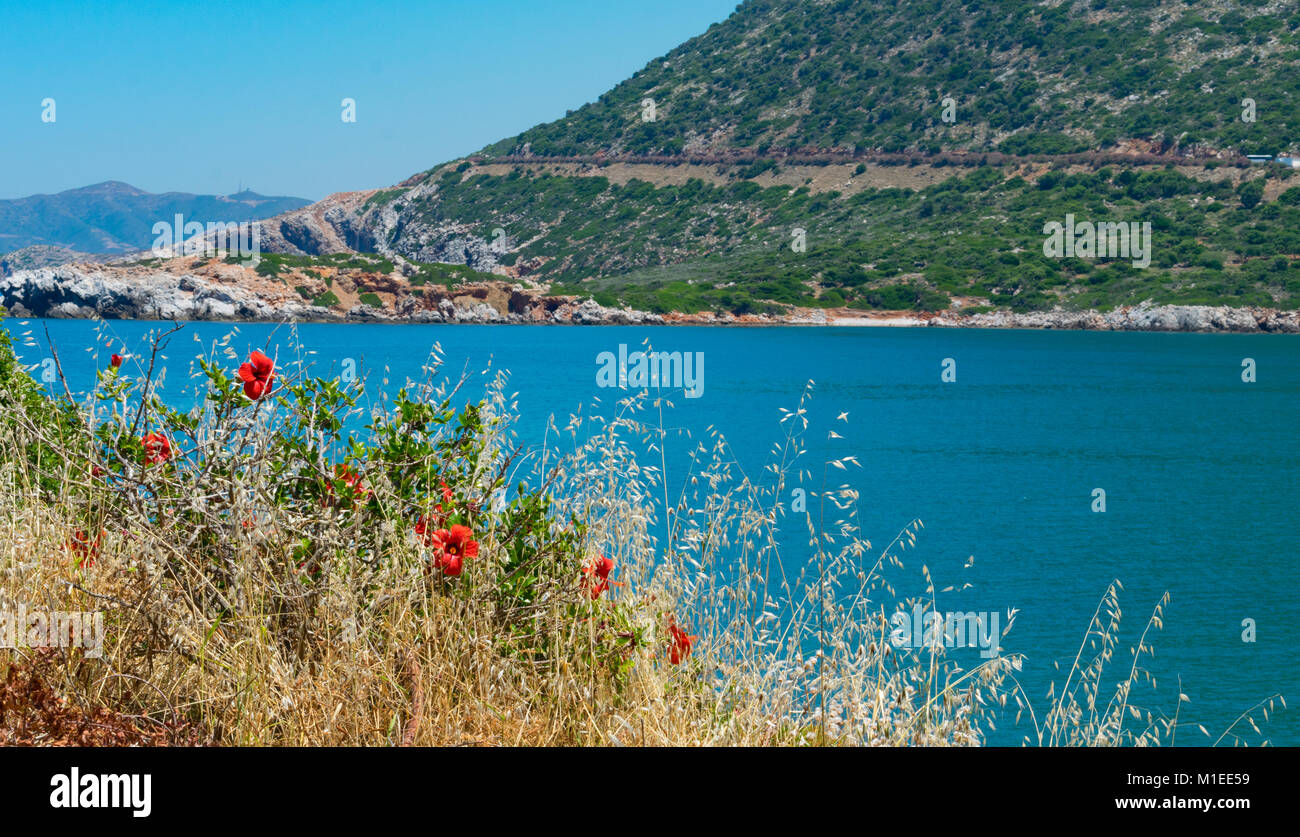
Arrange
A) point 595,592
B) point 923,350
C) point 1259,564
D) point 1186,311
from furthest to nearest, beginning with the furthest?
point 1186,311
point 923,350
point 1259,564
point 595,592

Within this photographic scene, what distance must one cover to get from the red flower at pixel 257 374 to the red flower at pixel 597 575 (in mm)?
1498

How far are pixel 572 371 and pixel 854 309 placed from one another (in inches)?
1803

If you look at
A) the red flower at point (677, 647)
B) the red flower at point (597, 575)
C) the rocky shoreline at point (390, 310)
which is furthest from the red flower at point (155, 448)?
the rocky shoreline at point (390, 310)

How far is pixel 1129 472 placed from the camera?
28.3 m

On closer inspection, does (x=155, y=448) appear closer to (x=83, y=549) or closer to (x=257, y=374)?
(x=257, y=374)

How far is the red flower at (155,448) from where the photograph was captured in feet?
13.1

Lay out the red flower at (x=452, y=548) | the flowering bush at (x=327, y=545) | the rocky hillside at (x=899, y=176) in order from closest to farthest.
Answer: the flowering bush at (x=327, y=545) < the red flower at (x=452, y=548) < the rocky hillside at (x=899, y=176)

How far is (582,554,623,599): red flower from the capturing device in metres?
3.98

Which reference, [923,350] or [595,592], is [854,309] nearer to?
[923,350]

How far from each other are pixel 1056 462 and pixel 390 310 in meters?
72.9

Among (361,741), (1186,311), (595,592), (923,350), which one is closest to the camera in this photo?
(361,741)

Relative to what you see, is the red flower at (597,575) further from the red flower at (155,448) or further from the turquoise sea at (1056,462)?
the red flower at (155,448)

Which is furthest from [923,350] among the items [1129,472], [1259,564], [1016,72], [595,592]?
[595,592]

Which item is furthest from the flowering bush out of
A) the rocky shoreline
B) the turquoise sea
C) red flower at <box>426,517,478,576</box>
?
the rocky shoreline
